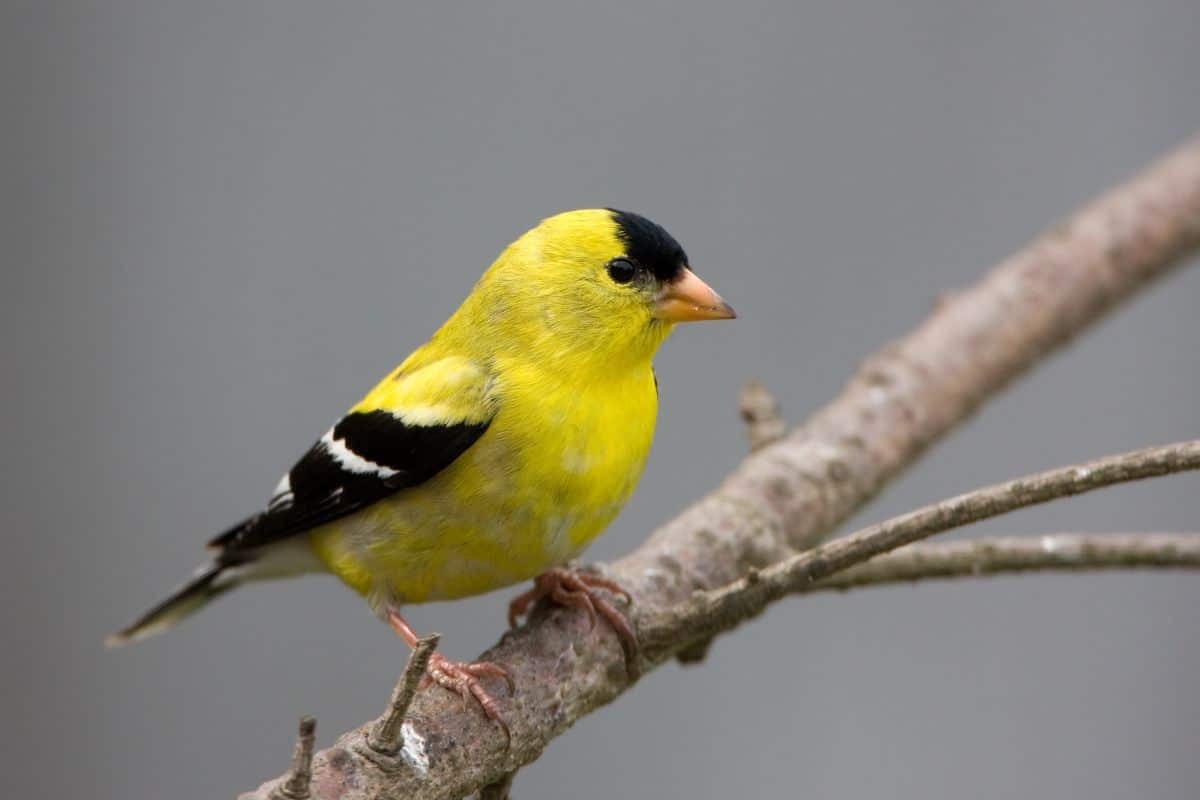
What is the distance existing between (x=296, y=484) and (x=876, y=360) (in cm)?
141

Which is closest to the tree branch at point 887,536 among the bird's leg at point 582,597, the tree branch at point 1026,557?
the bird's leg at point 582,597

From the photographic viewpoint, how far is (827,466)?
2.55m

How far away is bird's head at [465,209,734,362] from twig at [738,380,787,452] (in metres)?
0.59

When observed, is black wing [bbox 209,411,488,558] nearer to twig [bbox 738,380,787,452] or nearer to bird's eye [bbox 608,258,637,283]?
bird's eye [bbox 608,258,637,283]

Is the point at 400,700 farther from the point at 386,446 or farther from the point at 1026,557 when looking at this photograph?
the point at 1026,557

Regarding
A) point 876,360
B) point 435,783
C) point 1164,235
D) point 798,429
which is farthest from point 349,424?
point 1164,235

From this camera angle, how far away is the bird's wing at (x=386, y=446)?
6.43 ft

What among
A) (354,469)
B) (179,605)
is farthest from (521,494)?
(179,605)

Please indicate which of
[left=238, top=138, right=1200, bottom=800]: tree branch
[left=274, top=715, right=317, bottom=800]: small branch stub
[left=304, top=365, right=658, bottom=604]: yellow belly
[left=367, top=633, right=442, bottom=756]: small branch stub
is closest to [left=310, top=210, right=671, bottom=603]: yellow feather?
[left=304, top=365, right=658, bottom=604]: yellow belly

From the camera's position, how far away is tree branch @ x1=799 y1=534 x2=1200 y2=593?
1.92 meters

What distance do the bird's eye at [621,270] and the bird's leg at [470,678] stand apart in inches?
27.0

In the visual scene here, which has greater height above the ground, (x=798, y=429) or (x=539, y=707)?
(x=798, y=429)

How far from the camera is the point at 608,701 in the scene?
76.2 inches

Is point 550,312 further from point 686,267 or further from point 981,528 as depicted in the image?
point 981,528
